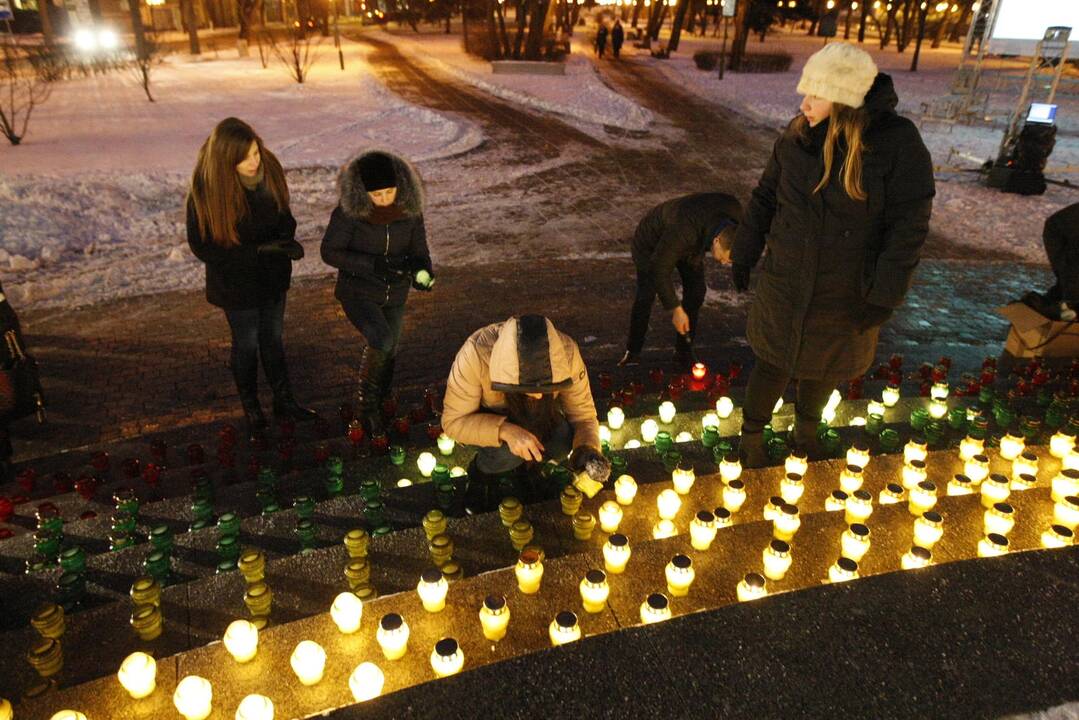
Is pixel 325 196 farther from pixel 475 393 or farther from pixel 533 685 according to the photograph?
pixel 533 685

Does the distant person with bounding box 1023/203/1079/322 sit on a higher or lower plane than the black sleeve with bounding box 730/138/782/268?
lower

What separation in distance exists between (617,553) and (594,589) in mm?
230

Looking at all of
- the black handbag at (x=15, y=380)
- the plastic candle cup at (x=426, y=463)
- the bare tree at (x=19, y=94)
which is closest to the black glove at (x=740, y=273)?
the plastic candle cup at (x=426, y=463)

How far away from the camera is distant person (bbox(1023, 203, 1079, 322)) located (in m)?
5.29

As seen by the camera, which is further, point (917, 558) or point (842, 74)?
point (917, 558)

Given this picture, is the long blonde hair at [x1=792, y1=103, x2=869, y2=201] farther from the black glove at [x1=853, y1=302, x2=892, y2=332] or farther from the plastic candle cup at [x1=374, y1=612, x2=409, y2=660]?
the plastic candle cup at [x1=374, y1=612, x2=409, y2=660]

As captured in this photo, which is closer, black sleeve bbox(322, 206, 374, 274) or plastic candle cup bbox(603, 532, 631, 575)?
plastic candle cup bbox(603, 532, 631, 575)

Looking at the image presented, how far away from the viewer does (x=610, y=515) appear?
10.8ft

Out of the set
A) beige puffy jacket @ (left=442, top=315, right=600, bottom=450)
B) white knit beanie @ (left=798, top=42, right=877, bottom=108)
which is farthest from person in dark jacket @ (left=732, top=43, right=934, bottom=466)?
beige puffy jacket @ (left=442, top=315, right=600, bottom=450)

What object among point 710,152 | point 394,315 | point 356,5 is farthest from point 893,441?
point 356,5

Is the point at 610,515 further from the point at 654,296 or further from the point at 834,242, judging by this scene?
the point at 654,296

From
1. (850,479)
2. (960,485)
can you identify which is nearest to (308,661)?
(850,479)

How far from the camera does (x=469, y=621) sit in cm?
274

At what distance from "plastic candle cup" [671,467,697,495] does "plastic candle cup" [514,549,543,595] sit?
1079 mm
